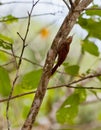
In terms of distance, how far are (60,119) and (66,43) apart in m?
0.48

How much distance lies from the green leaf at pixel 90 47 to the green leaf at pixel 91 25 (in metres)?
0.07

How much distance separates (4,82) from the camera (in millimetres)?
1142

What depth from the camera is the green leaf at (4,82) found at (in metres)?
1.12

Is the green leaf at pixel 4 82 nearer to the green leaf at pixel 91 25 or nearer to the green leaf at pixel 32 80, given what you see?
the green leaf at pixel 32 80

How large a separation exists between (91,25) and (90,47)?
120 mm

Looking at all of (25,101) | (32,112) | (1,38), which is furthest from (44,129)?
(32,112)

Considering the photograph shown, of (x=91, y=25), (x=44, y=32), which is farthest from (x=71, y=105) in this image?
(x=44, y=32)

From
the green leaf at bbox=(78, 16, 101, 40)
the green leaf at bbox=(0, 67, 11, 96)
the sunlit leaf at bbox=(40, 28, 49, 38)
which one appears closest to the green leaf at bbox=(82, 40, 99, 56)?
the green leaf at bbox=(78, 16, 101, 40)

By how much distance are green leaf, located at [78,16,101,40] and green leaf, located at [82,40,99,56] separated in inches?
2.8

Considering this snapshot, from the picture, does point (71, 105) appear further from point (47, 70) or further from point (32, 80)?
point (47, 70)

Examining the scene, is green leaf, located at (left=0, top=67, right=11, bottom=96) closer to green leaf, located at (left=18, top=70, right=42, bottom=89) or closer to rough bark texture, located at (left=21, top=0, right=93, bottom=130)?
green leaf, located at (left=18, top=70, right=42, bottom=89)

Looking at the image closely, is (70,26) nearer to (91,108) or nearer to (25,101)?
(25,101)

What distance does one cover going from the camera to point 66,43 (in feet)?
2.69

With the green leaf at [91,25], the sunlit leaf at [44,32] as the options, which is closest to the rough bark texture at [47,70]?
the green leaf at [91,25]
